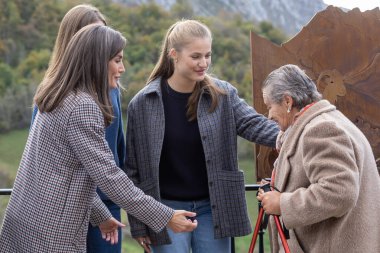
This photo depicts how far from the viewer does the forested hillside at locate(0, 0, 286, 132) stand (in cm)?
1748

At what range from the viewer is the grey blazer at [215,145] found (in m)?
3.29

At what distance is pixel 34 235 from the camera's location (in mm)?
2738

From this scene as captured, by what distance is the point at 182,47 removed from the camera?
10.7 ft

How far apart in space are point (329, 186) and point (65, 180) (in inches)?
37.2

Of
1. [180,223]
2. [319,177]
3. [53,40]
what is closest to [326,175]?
[319,177]

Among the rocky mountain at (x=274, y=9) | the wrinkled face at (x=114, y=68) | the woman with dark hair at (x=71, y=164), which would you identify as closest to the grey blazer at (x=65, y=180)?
the woman with dark hair at (x=71, y=164)

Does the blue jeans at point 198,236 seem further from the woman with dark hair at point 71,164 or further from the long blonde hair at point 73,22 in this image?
the long blonde hair at point 73,22

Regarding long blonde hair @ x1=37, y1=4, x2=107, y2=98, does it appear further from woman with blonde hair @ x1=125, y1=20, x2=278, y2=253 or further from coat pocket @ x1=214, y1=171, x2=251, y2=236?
coat pocket @ x1=214, y1=171, x2=251, y2=236

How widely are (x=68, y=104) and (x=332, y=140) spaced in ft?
3.15

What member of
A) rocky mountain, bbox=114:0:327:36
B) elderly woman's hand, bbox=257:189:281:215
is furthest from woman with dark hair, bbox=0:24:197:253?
rocky mountain, bbox=114:0:327:36

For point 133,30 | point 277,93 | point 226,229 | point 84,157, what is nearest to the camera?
point 84,157

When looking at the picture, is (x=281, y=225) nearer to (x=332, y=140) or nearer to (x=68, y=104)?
(x=332, y=140)

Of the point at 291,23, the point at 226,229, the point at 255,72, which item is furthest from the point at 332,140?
the point at 291,23

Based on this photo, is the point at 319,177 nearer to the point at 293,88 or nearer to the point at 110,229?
the point at 293,88
